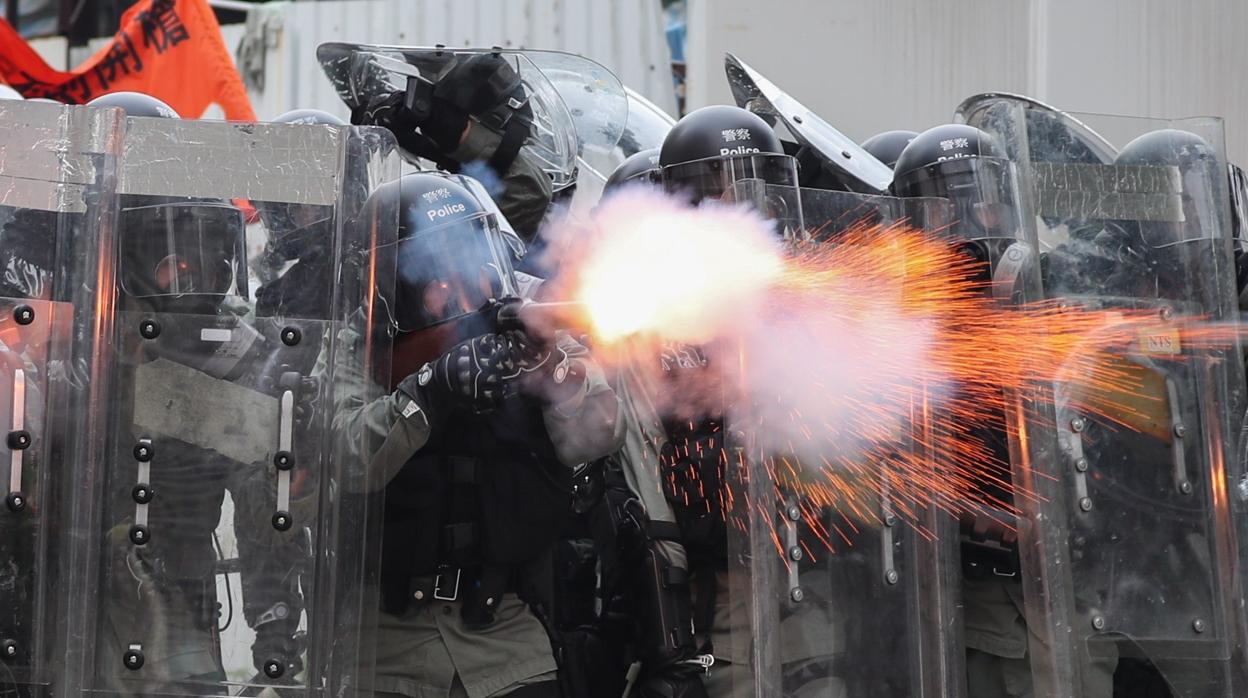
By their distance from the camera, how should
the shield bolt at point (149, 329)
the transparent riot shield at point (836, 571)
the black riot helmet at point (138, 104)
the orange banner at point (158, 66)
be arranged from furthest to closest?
1. the orange banner at point (158, 66)
2. the black riot helmet at point (138, 104)
3. the transparent riot shield at point (836, 571)
4. the shield bolt at point (149, 329)

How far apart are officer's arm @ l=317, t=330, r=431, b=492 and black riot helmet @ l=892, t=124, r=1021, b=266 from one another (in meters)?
1.65

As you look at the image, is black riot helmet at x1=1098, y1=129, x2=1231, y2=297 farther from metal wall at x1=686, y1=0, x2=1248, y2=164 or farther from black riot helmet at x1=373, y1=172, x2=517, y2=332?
metal wall at x1=686, y1=0, x2=1248, y2=164

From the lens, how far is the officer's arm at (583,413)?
430cm

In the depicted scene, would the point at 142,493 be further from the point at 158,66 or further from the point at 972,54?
the point at 972,54

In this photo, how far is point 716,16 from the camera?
8.00m

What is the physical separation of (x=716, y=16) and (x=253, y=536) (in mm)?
4902

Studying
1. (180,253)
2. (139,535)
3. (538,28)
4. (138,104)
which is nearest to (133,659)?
(139,535)

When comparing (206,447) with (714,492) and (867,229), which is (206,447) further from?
(867,229)

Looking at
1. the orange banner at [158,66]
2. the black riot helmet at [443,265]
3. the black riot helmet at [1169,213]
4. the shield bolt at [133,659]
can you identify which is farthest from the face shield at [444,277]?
the orange banner at [158,66]

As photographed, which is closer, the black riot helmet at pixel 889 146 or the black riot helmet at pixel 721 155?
the black riot helmet at pixel 721 155

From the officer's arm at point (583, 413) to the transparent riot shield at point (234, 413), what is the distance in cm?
53

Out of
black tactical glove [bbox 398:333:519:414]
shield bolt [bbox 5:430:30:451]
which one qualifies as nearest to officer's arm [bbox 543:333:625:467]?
black tactical glove [bbox 398:333:519:414]

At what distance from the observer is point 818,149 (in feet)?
16.5

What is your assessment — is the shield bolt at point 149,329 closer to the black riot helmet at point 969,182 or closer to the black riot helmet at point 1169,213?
the black riot helmet at point 969,182
